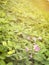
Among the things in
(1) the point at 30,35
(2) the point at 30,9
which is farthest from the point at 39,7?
(1) the point at 30,35

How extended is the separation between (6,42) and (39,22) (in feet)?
5.76

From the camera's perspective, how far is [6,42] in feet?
7.95

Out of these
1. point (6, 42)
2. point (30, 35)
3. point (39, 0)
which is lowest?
point (39, 0)

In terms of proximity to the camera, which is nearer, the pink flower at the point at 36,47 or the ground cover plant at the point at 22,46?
the ground cover plant at the point at 22,46

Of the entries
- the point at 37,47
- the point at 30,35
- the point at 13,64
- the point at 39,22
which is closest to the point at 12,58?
the point at 13,64

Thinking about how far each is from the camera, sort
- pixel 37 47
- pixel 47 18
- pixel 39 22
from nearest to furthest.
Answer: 1. pixel 37 47
2. pixel 39 22
3. pixel 47 18

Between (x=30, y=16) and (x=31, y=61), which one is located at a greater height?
(x=31, y=61)

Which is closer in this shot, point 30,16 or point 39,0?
point 30,16

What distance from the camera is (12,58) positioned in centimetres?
225

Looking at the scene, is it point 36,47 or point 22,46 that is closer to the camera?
point 22,46

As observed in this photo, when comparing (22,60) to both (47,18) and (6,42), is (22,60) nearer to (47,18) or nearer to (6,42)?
(6,42)

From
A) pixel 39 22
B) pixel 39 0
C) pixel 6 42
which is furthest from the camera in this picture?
pixel 39 0

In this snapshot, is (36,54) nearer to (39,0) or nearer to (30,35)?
(30,35)

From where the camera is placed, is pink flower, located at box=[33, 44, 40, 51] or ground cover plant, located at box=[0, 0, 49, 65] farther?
pink flower, located at box=[33, 44, 40, 51]
